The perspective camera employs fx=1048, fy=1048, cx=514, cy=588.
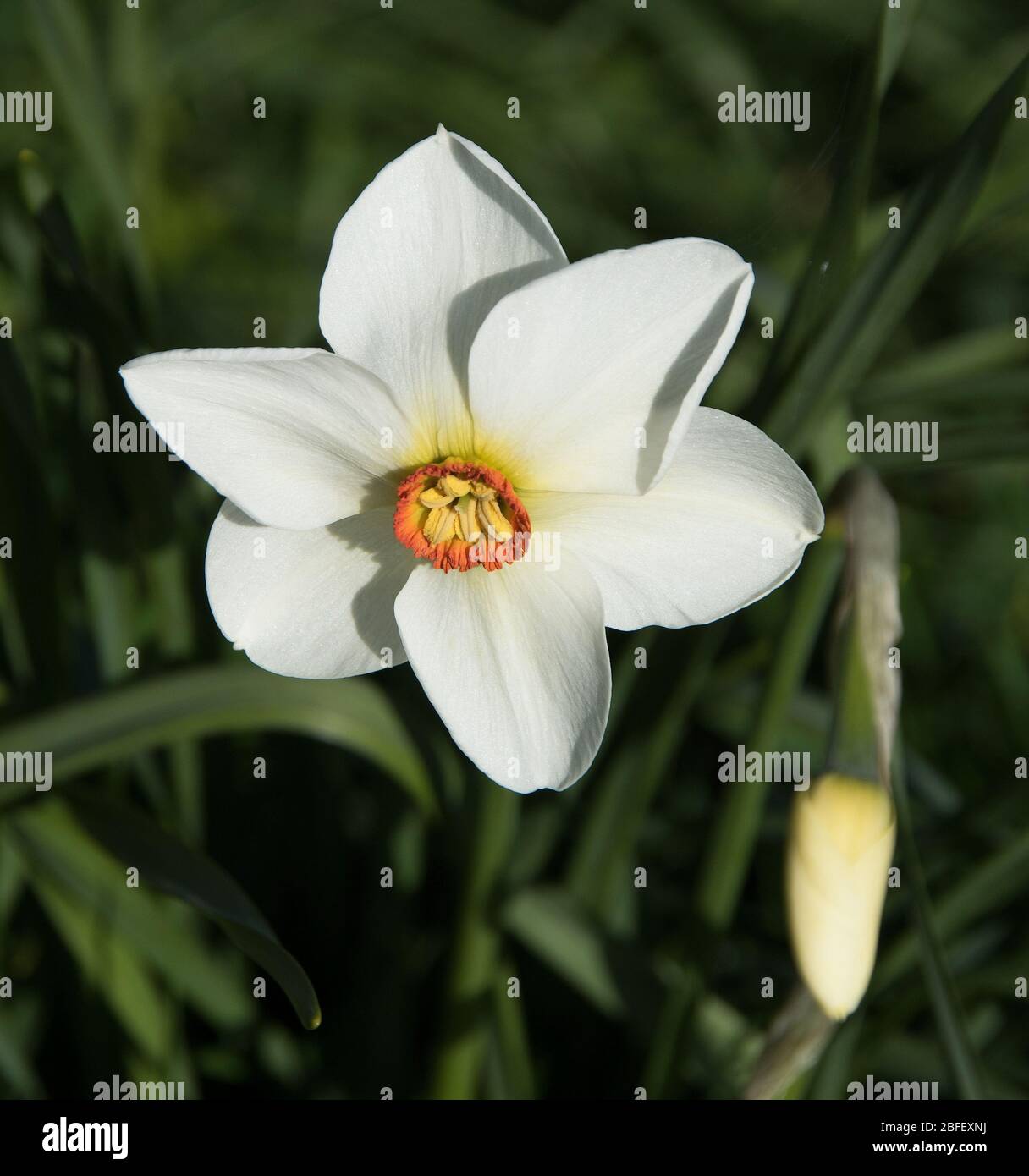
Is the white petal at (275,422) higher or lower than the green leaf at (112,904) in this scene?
higher

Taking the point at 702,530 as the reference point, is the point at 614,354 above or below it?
above

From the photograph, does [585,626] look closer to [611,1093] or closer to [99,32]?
[611,1093]

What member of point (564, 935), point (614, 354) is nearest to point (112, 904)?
point (564, 935)

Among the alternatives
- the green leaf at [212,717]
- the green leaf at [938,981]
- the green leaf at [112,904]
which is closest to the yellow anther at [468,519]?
the green leaf at [212,717]

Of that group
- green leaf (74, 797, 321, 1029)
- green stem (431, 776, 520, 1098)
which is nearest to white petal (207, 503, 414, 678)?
green leaf (74, 797, 321, 1029)

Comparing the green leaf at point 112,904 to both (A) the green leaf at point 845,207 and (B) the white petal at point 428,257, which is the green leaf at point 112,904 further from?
(A) the green leaf at point 845,207

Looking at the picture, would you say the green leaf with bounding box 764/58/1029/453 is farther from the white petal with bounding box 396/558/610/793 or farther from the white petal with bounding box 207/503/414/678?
the white petal with bounding box 207/503/414/678

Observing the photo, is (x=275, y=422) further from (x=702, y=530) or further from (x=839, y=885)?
(x=839, y=885)

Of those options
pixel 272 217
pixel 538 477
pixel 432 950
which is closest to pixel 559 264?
pixel 538 477
